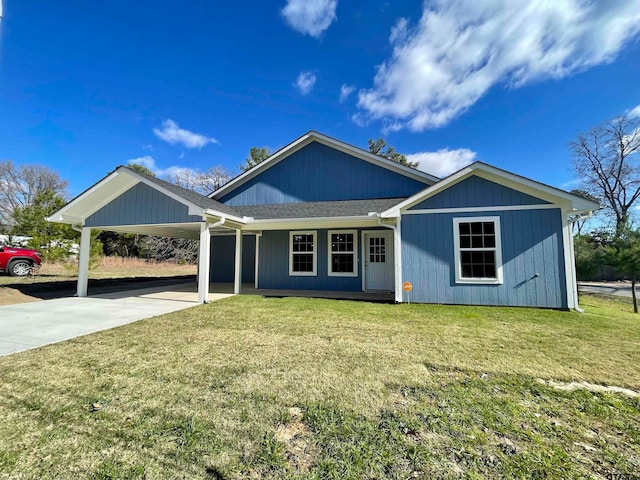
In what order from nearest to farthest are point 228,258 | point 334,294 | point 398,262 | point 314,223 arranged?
point 398,262 < point 314,223 < point 334,294 < point 228,258

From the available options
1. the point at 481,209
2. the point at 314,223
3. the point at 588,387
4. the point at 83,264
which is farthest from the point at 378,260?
the point at 83,264

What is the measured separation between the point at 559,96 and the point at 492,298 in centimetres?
979

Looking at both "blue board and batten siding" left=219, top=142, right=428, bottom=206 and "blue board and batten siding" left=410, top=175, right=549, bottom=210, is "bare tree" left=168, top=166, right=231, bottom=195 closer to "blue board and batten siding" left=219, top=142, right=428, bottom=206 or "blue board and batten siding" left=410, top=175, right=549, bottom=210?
"blue board and batten siding" left=219, top=142, right=428, bottom=206

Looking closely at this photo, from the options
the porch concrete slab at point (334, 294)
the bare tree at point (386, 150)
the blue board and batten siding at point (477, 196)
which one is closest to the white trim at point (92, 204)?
the porch concrete slab at point (334, 294)

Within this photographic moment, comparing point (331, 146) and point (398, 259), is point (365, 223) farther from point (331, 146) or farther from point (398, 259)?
point (331, 146)

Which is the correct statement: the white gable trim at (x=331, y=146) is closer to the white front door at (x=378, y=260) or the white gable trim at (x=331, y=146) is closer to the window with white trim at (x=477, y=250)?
the white front door at (x=378, y=260)

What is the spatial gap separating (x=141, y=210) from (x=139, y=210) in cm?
8

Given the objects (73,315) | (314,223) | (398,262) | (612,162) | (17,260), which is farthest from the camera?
(612,162)

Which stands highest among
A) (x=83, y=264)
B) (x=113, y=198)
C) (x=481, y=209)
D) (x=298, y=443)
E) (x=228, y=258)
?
(x=113, y=198)

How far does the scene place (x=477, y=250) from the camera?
7.48m

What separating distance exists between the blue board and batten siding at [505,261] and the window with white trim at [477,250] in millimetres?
124

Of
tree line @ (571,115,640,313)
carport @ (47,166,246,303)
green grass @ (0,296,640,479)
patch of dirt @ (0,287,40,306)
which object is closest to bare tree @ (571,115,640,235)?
tree line @ (571,115,640,313)

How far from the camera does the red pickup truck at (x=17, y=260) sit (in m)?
13.8

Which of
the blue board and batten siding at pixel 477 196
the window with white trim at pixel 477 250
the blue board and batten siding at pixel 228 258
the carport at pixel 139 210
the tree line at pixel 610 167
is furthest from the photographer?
the tree line at pixel 610 167
